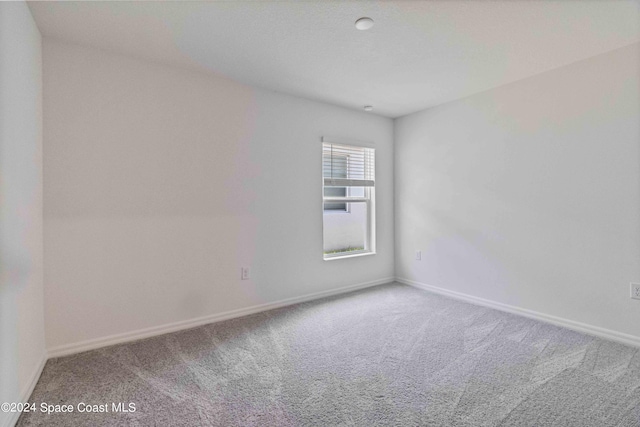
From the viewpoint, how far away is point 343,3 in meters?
1.85

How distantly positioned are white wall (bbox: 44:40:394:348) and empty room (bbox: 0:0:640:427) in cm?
2

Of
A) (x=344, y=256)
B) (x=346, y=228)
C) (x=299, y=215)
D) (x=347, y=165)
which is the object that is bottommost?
(x=344, y=256)

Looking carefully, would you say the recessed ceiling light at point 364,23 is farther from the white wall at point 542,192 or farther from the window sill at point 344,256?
the window sill at point 344,256

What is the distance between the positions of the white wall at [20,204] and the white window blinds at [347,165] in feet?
8.52

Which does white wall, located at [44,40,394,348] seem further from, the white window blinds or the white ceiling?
the white ceiling

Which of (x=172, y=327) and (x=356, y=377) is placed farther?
(x=172, y=327)

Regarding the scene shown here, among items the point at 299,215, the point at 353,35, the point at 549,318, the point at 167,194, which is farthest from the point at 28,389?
the point at 549,318

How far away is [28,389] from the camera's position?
5.76 feet

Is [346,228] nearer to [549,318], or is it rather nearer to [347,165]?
[347,165]

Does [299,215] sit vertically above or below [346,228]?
above

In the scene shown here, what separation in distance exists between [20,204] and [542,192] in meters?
4.06

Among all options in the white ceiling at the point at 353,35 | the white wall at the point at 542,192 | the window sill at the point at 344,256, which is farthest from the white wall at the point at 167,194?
the white wall at the point at 542,192

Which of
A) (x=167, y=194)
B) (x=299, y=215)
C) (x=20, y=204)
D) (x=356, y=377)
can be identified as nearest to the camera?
(x=20, y=204)

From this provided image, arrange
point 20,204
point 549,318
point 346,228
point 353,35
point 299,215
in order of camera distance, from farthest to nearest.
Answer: point 346,228 < point 299,215 < point 549,318 < point 353,35 < point 20,204
